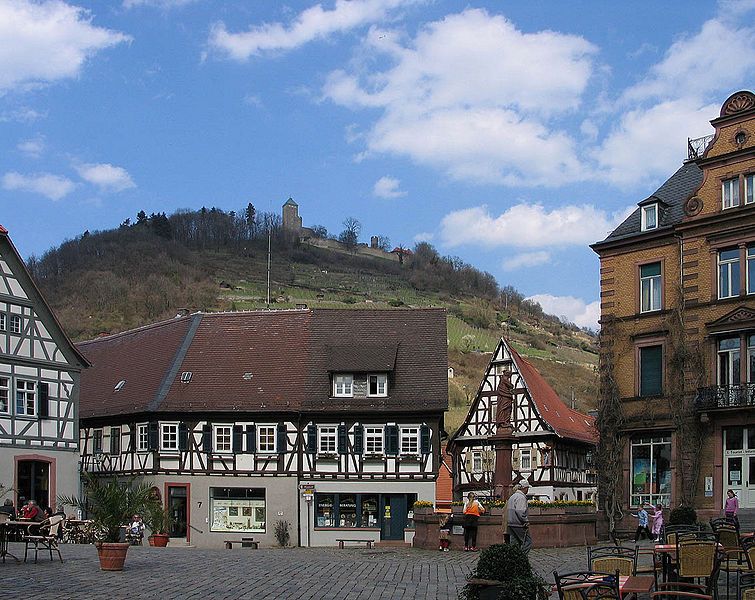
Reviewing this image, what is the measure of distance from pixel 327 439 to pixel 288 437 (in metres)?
1.70

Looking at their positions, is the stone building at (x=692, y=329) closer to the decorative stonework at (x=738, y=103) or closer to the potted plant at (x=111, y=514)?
the decorative stonework at (x=738, y=103)

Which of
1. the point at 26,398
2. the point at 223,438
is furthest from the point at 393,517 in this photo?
the point at 26,398

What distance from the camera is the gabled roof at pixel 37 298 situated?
4434 centimetres

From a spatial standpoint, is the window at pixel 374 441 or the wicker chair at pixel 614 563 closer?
the wicker chair at pixel 614 563

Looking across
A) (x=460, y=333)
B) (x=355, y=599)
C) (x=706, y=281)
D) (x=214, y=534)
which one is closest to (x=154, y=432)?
(x=214, y=534)

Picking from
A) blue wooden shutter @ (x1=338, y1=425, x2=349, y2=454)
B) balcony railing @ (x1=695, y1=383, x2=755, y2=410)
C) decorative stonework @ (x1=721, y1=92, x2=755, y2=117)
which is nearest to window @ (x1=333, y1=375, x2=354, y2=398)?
blue wooden shutter @ (x1=338, y1=425, x2=349, y2=454)

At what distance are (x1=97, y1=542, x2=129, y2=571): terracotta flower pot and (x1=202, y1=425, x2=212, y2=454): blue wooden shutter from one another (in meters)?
26.8

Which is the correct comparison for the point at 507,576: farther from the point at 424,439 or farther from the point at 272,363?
→ the point at 272,363

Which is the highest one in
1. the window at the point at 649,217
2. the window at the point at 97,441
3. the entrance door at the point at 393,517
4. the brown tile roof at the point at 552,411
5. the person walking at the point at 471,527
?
the window at the point at 649,217

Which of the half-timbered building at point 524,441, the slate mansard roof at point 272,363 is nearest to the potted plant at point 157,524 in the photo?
the slate mansard roof at point 272,363

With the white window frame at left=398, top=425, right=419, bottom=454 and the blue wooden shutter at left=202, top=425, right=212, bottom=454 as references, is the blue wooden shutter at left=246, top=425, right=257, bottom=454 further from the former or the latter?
the white window frame at left=398, top=425, right=419, bottom=454

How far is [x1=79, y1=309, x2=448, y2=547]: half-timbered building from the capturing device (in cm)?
4981

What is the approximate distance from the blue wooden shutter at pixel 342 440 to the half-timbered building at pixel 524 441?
7126 millimetres

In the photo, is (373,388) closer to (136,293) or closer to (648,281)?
(648,281)
